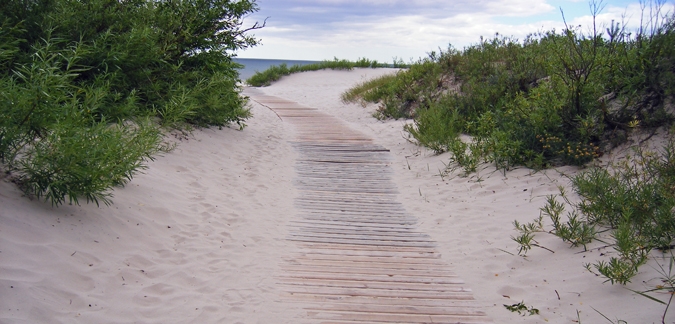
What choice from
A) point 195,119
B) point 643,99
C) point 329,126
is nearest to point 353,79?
point 329,126

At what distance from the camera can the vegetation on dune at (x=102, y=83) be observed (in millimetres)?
3838

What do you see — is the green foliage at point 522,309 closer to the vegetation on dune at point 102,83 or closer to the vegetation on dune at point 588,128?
the vegetation on dune at point 588,128

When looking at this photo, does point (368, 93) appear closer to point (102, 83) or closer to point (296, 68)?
point (102, 83)

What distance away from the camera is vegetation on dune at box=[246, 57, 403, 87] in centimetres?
2808

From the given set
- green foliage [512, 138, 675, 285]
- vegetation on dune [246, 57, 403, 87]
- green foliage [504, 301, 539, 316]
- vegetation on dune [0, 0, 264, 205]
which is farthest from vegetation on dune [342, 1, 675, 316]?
vegetation on dune [246, 57, 403, 87]

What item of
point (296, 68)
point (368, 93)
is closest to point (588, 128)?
point (368, 93)

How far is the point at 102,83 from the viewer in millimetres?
6414

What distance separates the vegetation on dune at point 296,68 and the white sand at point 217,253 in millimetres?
21368

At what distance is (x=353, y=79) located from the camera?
27.0 m

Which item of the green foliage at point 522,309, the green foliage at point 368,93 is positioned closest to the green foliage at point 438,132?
the green foliage at point 522,309

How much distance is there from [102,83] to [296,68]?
2318 centimetres

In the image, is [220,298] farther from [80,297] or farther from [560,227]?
[560,227]

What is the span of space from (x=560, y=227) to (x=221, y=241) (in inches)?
129

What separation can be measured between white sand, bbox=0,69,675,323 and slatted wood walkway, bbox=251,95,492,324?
18 centimetres
